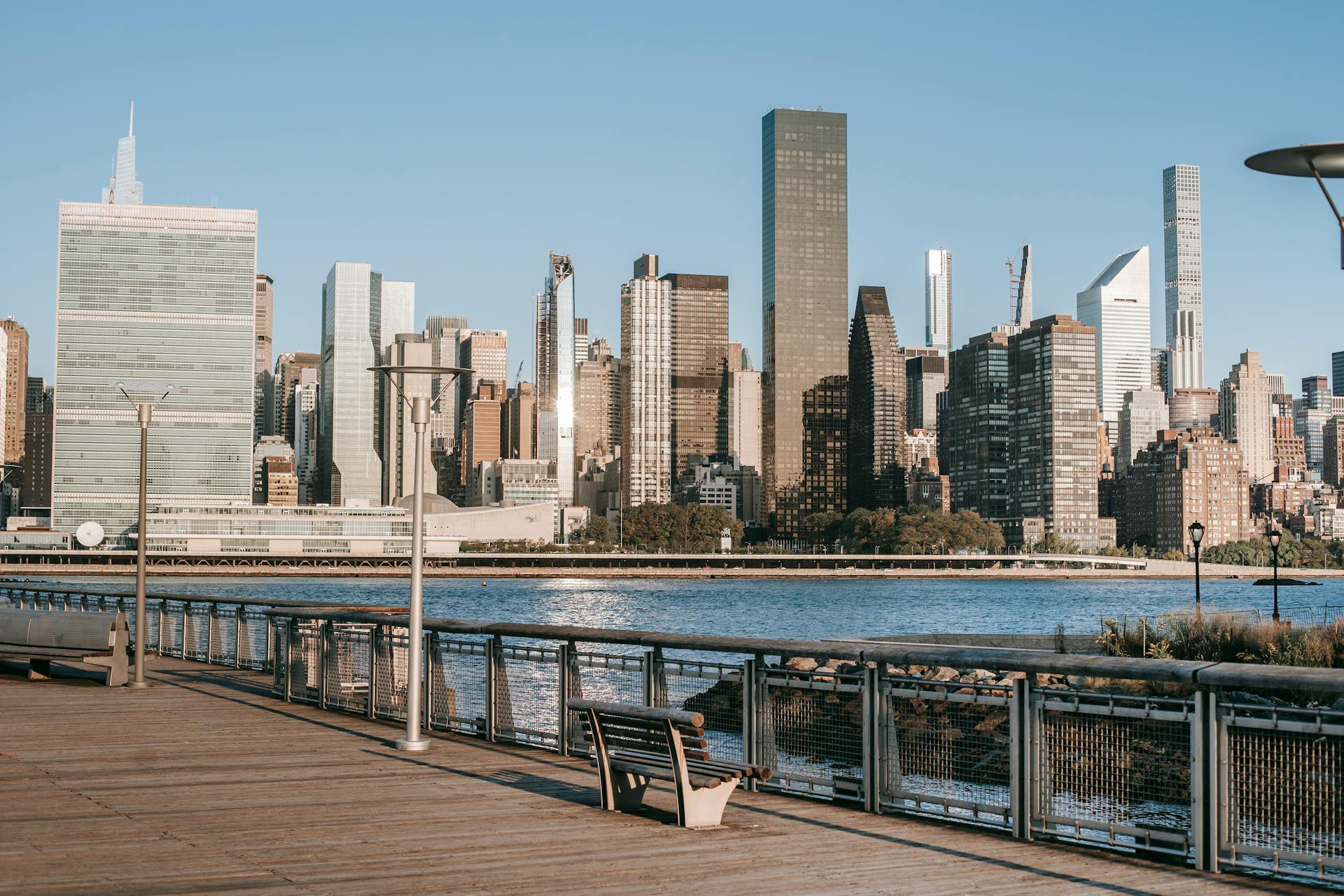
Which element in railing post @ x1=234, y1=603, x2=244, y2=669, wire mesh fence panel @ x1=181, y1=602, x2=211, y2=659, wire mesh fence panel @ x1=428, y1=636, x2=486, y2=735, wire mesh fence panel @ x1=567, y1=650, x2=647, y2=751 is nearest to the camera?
wire mesh fence panel @ x1=567, y1=650, x2=647, y2=751

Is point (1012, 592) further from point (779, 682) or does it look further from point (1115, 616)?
point (779, 682)

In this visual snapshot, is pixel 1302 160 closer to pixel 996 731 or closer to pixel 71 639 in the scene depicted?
pixel 996 731

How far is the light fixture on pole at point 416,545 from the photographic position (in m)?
13.9

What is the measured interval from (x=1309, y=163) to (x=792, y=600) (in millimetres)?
118528

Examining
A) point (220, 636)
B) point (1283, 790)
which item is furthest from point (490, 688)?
point (220, 636)

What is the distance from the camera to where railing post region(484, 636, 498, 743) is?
48.0 feet

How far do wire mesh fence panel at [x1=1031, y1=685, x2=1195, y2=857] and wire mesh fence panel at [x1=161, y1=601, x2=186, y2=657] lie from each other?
21.1 meters

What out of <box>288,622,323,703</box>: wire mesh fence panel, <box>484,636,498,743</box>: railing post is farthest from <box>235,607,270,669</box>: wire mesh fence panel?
<box>484,636,498,743</box>: railing post

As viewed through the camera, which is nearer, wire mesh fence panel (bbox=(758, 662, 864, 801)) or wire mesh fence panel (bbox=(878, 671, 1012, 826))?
wire mesh fence panel (bbox=(878, 671, 1012, 826))

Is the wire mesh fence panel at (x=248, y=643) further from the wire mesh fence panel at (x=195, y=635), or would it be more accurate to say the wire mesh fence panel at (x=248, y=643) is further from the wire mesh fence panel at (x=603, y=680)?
the wire mesh fence panel at (x=603, y=680)

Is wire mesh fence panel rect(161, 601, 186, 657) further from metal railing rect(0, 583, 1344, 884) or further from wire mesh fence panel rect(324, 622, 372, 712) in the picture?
metal railing rect(0, 583, 1344, 884)

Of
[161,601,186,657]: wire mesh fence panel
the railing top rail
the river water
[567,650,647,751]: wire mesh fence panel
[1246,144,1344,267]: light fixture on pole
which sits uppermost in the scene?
[1246,144,1344,267]: light fixture on pole

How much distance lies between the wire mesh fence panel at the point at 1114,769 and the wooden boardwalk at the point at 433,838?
0.74 feet

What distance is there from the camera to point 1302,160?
1141cm
